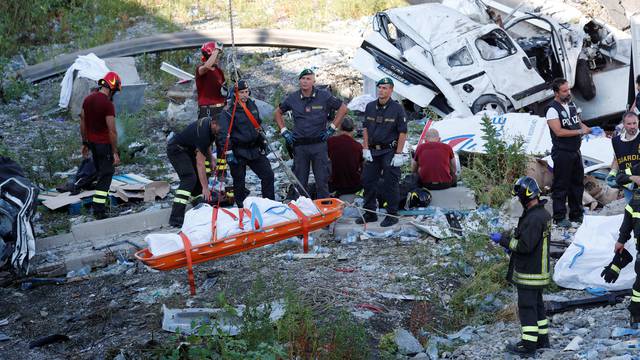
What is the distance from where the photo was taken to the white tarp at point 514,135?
11398 mm

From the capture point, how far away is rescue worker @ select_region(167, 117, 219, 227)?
9.44 metres

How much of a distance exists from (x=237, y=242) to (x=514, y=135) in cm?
499

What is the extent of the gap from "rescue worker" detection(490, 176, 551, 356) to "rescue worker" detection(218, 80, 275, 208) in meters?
3.55

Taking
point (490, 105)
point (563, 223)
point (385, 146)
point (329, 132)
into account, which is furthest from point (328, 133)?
point (490, 105)

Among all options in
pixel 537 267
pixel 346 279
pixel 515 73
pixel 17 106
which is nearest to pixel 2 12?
pixel 17 106

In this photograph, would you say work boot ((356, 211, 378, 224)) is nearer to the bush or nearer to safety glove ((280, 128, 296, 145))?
safety glove ((280, 128, 296, 145))

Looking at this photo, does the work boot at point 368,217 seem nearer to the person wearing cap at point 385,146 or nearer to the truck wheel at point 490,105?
the person wearing cap at point 385,146

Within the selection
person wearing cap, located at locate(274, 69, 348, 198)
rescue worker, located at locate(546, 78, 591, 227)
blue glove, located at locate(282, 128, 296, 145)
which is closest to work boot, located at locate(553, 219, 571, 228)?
rescue worker, located at locate(546, 78, 591, 227)

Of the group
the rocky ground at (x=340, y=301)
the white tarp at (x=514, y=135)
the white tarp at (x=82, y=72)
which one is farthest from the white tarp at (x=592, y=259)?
the white tarp at (x=82, y=72)

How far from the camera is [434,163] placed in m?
10.2

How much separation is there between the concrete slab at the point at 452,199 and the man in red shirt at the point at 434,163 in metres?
0.08

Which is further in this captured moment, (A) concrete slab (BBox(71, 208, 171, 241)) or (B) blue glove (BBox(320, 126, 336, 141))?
(A) concrete slab (BBox(71, 208, 171, 241))

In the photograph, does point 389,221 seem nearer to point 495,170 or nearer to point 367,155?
point 367,155

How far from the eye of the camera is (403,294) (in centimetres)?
803
